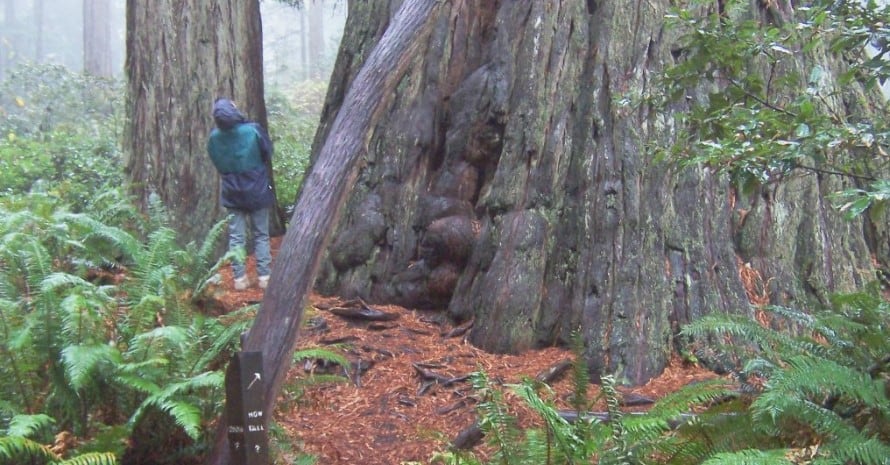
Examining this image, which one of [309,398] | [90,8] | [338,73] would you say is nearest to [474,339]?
[309,398]

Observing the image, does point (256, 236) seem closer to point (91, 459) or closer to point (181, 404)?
point (181, 404)

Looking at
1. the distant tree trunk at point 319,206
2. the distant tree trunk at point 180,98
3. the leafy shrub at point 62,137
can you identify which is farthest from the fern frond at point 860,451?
the leafy shrub at point 62,137

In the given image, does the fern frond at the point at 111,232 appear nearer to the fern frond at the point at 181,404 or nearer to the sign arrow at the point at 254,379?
the fern frond at the point at 181,404

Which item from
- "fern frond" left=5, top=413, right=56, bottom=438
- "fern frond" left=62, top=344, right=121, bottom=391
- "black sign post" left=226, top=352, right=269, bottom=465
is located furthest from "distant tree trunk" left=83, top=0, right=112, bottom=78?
"black sign post" left=226, top=352, right=269, bottom=465

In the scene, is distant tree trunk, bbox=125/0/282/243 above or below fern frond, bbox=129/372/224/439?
above

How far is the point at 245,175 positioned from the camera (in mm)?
7484

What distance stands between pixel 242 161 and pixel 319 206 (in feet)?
11.6

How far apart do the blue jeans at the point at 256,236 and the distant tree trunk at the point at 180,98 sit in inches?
27.7

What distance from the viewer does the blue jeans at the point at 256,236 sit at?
7480 millimetres

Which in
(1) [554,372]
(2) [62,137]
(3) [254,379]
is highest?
(2) [62,137]

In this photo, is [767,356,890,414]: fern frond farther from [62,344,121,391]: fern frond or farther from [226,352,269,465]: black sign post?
[62,344,121,391]: fern frond

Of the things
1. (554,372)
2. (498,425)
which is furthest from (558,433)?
(554,372)

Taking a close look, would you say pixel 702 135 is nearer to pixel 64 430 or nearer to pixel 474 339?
pixel 474 339

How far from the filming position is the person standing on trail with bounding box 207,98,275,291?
7418mm
